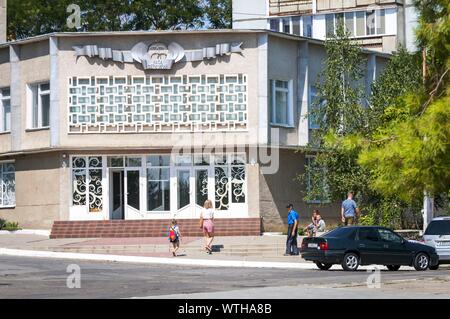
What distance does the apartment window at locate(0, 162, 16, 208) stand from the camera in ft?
145

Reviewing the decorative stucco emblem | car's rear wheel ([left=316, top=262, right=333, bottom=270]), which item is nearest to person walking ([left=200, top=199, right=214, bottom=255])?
car's rear wheel ([left=316, top=262, right=333, bottom=270])

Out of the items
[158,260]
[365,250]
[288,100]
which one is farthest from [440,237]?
[288,100]

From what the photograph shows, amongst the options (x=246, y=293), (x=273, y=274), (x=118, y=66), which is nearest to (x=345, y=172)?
(x=118, y=66)

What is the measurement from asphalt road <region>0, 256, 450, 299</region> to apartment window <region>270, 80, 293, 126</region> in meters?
15.0

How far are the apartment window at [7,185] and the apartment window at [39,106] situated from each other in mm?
2603

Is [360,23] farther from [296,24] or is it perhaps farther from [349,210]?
[349,210]

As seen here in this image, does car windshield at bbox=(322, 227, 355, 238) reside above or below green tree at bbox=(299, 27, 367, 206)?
below

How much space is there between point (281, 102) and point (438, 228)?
1333 cm

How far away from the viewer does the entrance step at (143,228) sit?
40062 mm

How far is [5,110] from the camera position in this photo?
44562 mm

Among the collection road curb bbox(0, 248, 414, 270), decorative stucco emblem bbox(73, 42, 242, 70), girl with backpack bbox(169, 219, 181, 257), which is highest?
decorative stucco emblem bbox(73, 42, 242, 70)

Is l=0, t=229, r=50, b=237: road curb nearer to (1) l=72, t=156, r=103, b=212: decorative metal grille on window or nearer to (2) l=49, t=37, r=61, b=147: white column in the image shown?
(1) l=72, t=156, r=103, b=212: decorative metal grille on window

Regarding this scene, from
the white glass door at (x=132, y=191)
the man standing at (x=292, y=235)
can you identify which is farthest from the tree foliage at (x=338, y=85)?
the white glass door at (x=132, y=191)
